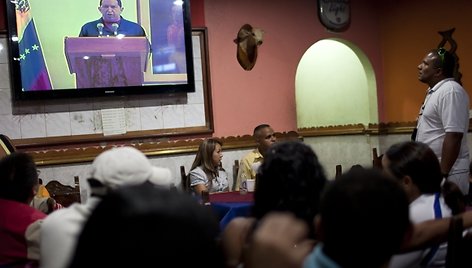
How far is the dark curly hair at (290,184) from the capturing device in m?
1.72

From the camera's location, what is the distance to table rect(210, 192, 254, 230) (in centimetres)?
324

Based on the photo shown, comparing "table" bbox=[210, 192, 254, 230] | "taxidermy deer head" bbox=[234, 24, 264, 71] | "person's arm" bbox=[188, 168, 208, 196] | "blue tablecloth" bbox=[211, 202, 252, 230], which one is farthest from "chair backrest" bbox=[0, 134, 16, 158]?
"taxidermy deer head" bbox=[234, 24, 264, 71]

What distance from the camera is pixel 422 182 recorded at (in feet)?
6.45

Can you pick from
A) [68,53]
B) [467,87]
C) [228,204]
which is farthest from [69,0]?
[467,87]

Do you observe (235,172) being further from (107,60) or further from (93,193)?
(93,193)

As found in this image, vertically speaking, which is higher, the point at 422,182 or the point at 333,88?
the point at 333,88

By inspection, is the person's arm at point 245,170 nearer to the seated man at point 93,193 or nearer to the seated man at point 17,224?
the seated man at point 17,224

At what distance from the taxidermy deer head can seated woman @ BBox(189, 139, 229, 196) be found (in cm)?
117

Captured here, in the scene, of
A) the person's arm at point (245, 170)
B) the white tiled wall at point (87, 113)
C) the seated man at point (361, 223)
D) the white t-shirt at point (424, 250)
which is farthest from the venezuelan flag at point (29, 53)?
the seated man at point (361, 223)

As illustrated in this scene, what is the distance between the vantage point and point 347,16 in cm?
591

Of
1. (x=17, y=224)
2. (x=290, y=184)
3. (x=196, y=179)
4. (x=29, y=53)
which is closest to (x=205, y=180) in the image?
(x=196, y=179)

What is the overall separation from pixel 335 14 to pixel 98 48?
2467 mm

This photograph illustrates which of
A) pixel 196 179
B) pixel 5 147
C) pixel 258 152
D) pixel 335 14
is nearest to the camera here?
pixel 5 147

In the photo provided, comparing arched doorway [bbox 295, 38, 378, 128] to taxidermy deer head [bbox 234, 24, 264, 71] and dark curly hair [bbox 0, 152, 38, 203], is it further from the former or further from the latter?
dark curly hair [bbox 0, 152, 38, 203]
